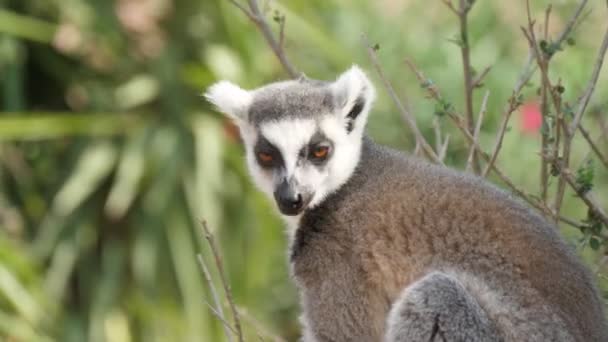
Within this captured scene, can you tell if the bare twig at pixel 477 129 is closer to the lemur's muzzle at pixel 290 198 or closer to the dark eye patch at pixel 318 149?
the dark eye patch at pixel 318 149

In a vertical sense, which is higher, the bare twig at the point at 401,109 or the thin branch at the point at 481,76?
the thin branch at the point at 481,76

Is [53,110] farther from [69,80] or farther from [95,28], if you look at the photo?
[95,28]

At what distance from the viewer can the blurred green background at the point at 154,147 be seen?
778cm

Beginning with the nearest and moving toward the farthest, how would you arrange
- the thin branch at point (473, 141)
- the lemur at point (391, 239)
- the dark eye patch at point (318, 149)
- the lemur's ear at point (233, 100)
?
the lemur at point (391, 239), the thin branch at point (473, 141), the dark eye patch at point (318, 149), the lemur's ear at point (233, 100)

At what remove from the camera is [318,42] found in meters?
7.92

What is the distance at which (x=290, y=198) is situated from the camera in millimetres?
3826

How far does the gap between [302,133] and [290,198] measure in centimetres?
26

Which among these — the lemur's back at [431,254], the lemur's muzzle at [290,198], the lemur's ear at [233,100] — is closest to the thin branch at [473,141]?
the lemur's back at [431,254]

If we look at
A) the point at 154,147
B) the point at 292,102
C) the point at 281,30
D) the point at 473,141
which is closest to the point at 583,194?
the point at 473,141

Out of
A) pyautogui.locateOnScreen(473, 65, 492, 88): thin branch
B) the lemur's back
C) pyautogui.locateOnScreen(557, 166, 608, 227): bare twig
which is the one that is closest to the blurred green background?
pyautogui.locateOnScreen(473, 65, 492, 88): thin branch

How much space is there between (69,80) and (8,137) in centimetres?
82

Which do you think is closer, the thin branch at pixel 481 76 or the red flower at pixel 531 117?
the thin branch at pixel 481 76

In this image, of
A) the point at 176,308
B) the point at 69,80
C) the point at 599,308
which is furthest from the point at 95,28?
the point at 599,308

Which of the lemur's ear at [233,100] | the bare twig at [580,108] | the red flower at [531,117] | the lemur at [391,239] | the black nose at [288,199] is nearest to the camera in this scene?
the lemur at [391,239]
